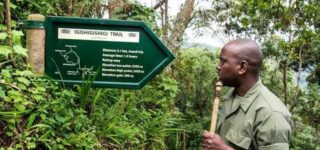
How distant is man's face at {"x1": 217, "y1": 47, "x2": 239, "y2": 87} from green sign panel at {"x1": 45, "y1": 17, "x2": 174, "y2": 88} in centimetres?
161

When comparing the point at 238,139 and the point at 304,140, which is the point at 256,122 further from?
the point at 304,140

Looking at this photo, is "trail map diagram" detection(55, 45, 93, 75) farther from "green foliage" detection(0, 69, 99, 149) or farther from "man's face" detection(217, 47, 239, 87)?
"man's face" detection(217, 47, 239, 87)

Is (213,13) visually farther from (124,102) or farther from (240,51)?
(240,51)

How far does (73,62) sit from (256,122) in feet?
6.96

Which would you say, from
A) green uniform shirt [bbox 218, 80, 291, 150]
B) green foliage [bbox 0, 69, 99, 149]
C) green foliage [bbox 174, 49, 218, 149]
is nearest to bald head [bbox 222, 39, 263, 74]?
green uniform shirt [bbox 218, 80, 291, 150]

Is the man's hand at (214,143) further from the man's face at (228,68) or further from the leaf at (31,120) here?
the leaf at (31,120)

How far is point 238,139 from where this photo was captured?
9.11 feet

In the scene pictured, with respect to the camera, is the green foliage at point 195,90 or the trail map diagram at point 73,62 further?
the green foliage at point 195,90

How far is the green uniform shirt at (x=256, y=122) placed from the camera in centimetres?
265

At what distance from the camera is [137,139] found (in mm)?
5039

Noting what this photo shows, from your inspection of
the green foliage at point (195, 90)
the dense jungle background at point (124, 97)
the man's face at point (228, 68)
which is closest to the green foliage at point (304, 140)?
the dense jungle background at point (124, 97)

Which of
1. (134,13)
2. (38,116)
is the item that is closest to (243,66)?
(38,116)

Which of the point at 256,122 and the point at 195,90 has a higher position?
Result: the point at 256,122

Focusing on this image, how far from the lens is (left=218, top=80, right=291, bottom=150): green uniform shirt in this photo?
8.70ft
